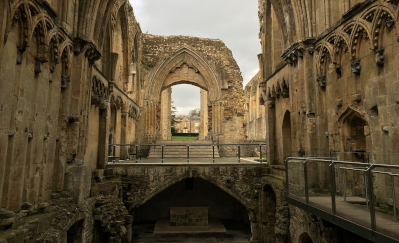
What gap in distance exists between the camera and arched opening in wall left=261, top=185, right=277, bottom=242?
29.8 ft

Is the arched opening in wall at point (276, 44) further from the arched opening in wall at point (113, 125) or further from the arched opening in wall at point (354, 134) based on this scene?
the arched opening in wall at point (113, 125)

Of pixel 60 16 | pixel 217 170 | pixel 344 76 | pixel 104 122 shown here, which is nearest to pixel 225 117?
pixel 217 170

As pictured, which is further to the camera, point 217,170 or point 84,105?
point 217,170

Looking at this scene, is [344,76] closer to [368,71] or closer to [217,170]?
[368,71]

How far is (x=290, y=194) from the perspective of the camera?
5.72 meters

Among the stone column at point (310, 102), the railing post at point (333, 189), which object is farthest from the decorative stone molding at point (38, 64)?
the stone column at point (310, 102)

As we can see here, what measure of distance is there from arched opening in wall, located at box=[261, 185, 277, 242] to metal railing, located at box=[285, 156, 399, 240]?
3.45 metres

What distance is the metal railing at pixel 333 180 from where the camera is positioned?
3.42 metres

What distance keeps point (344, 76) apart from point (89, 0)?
607cm

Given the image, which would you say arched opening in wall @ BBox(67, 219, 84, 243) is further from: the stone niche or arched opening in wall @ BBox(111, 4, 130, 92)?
arched opening in wall @ BBox(111, 4, 130, 92)

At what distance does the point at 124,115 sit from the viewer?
41.1 feet

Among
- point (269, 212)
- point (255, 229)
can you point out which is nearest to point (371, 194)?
point (269, 212)

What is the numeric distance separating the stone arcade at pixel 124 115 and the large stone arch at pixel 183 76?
4.40 metres

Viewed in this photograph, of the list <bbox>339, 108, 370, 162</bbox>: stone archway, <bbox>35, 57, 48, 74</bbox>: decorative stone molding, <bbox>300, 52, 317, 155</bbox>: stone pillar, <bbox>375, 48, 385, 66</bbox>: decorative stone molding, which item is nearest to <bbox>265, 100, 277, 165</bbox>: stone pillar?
<bbox>300, 52, 317, 155</bbox>: stone pillar
